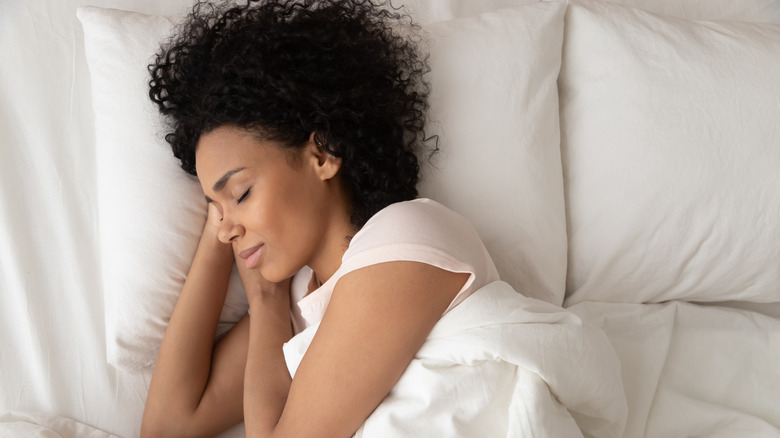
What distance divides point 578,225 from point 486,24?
444 millimetres

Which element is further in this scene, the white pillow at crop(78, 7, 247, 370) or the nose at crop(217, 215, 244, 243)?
the white pillow at crop(78, 7, 247, 370)

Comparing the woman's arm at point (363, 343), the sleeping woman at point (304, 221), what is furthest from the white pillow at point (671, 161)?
the woman's arm at point (363, 343)

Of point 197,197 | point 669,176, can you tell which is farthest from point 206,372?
point 669,176

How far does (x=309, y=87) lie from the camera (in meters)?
1.18

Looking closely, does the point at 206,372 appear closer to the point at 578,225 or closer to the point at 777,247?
the point at 578,225

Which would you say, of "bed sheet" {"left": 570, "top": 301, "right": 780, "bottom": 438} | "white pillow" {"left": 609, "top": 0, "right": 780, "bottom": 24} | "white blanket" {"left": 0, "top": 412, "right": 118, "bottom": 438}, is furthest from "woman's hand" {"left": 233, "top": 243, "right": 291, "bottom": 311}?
"white pillow" {"left": 609, "top": 0, "right": 780, "bottom": 24}

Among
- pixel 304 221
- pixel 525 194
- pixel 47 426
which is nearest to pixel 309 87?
pixel 304 221

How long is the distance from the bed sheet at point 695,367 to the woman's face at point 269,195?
56 centimetres

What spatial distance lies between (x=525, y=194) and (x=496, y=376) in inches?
17.8

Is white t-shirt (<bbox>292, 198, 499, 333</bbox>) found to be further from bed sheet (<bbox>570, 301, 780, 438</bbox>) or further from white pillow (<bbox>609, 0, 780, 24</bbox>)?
white pillow (<bbox>609, 0, 780, 24</bbox>)

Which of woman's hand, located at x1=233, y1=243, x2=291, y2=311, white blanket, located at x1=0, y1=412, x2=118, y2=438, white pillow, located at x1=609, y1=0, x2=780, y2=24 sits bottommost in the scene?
white blanket, located at x1=0, y1=412, x2=118, y2=438

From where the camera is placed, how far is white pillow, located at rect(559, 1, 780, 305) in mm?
1377

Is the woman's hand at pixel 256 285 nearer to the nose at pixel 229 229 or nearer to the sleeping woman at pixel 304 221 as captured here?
the sleeping woman at pixel 304 221

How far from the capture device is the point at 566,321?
111 centimetres
